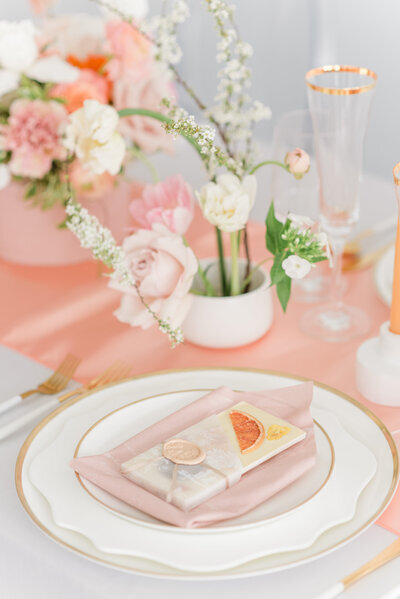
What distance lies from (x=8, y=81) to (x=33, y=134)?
0.28ft

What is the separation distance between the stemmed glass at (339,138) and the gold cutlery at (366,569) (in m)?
0.42

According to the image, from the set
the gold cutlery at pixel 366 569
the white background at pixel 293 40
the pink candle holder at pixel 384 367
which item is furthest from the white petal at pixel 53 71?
the white background at pixel 293 40

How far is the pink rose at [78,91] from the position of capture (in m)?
1.20

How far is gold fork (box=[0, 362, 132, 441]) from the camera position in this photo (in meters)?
0.90

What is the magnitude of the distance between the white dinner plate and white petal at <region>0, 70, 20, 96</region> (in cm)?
61

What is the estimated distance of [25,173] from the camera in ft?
3.88

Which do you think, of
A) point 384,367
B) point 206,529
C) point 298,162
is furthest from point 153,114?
point 206,529

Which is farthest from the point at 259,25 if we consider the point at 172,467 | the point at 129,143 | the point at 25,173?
the point at 172,467

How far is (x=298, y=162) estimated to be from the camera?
937 mm

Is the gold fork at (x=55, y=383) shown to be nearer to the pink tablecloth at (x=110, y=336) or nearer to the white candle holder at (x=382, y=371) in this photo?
the pink tablecloth at (x=110, y=336)

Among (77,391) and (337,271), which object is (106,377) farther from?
(337,271)

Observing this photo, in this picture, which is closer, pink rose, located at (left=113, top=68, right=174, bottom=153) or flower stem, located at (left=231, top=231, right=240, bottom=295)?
flower stem, located at (left=231, top=231, right=240, bottom=295)

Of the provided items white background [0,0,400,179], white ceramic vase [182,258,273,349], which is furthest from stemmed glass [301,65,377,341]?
white background [0,0,400,179]

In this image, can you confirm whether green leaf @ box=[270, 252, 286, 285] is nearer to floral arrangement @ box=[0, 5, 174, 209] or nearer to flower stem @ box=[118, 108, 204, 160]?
flower stem @ box=[118, 108, 204, 160]
